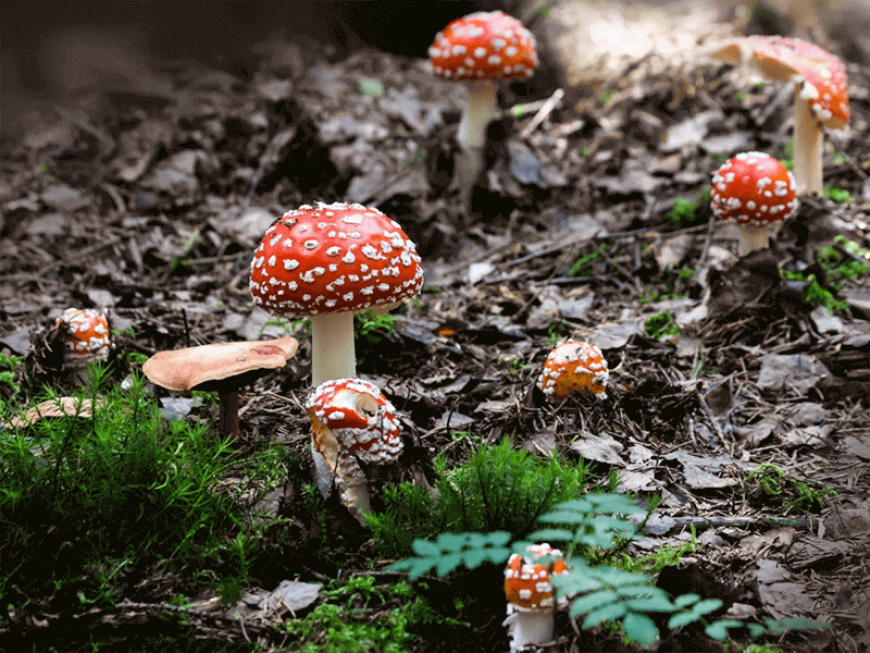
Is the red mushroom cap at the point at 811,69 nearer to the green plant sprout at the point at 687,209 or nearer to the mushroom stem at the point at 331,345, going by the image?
the green plant sprout at the point at 687,209

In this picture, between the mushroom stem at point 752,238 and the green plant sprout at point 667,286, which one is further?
the green plant sprout at point 667,286

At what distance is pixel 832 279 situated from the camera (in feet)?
16.3

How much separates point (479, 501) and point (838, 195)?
16.2 feet

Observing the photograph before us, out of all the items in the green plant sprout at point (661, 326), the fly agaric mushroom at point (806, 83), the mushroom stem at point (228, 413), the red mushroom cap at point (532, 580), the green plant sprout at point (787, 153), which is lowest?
the green plant sprout at point (661, 326)

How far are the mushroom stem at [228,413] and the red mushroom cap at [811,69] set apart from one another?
4.63m

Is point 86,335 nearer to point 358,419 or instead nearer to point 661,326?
point 358,419

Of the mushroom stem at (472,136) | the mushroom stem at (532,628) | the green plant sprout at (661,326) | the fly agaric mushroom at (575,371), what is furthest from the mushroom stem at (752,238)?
the mushroom stem at (532,628)

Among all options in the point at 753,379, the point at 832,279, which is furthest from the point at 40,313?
the point at 832,279

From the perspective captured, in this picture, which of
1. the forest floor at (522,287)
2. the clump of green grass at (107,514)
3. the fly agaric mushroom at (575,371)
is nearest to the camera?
the clump of green grass at (107,514)

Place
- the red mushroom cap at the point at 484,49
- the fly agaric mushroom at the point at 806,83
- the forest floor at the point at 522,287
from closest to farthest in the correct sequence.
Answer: the forest floor at the point at 522,287 → the fly agaric mushroom at the point at 806,83 → the red mushroom cap at the point at 484,49

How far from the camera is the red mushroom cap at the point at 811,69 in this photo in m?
5.24

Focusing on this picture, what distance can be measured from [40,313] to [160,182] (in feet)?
8.40

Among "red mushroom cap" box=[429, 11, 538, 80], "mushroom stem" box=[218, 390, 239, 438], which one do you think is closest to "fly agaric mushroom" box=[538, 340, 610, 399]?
→ "mushroom stem" box=[218, 390, 239, 438]

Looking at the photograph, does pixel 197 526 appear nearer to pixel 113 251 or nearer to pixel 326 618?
pixel 326 618
